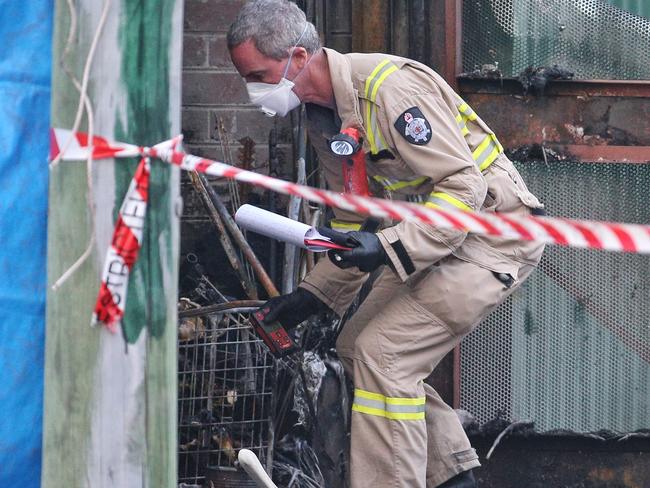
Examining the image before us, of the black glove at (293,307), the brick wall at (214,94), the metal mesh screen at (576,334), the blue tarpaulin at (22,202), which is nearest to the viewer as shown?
the blue tarpaulin at (22,202)

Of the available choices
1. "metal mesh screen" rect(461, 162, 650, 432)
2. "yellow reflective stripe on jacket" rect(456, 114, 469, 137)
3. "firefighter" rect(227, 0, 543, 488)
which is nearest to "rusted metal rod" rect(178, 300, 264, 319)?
"firefighter" rect(227, 0, 543, 488)

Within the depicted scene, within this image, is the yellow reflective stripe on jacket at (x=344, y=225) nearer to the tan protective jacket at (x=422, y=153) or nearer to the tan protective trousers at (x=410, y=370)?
the tan protective jacket at (x=422, y=153)

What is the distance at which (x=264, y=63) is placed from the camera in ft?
11.9

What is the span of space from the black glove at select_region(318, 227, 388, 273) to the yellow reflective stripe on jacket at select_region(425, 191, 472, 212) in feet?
0.67

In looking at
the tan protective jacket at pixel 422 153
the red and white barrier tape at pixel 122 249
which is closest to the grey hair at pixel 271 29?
the tan protective jacket at pixel 422 153

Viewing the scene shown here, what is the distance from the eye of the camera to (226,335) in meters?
4.08

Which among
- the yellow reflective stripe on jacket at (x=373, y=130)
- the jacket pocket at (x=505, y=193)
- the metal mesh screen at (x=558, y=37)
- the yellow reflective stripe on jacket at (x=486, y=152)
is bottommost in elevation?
the jacket pocket at (x=505, y=193)

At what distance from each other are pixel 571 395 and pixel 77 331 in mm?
3007

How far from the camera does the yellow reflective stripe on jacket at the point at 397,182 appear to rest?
3.62 m

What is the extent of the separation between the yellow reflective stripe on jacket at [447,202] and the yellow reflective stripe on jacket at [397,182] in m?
0.17

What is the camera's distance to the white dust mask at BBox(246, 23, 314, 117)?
11.9 feet

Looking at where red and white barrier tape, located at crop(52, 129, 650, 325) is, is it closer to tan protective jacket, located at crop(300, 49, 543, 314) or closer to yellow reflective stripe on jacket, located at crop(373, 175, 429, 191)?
tan protective jacket, located at crop(300, 49, 543, 314)

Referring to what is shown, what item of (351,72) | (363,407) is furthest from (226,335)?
(351,72)

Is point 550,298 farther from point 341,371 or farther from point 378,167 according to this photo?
point 378,167
